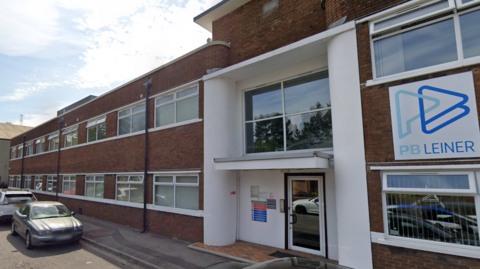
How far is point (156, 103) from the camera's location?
11047 millimetres

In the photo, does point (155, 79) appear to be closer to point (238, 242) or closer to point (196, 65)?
point (196, 65)

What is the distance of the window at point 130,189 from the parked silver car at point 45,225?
7.76 feet

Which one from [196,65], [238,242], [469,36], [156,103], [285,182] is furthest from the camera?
[156,103]

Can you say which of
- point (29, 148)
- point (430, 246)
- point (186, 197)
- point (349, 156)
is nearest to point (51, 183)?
point (29, 148)

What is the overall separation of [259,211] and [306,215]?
1.45 metres

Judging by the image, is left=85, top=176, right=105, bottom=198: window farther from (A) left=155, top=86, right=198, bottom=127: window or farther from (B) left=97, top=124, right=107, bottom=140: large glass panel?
(A) left=155, top=86, right=198, bottom=127: window

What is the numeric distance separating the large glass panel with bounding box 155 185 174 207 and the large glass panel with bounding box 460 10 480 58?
9.00 meters

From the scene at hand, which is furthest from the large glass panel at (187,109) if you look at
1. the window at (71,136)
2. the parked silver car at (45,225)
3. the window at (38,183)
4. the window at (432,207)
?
the window at (38,183)

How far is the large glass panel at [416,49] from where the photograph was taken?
195 inches

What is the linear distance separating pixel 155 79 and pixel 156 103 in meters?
1.01

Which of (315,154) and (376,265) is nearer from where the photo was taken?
(376,265)

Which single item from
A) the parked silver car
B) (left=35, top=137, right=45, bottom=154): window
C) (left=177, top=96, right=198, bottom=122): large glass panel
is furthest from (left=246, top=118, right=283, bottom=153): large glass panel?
(left=35, top=137, right=45, bottom=154): window

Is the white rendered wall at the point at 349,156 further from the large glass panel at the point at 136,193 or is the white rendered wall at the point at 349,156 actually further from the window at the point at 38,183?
the window at the point at 38,183

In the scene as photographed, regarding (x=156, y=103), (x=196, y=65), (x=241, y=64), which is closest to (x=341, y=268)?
(x=241, y=64)
